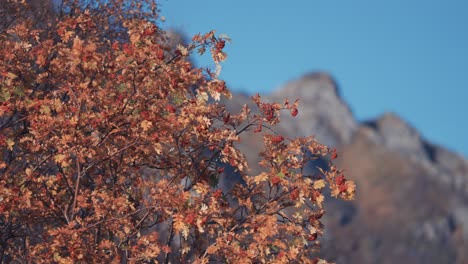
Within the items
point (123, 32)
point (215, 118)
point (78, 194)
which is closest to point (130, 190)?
point (78, 194)

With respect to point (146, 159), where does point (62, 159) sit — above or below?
below

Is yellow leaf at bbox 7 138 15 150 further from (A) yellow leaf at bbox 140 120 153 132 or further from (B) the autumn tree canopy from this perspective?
(A) yellow leaf at bbox 140 120 153 132

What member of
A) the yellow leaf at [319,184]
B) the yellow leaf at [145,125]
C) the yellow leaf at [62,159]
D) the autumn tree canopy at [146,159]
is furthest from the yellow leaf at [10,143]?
the yellow leaf at [319,184]

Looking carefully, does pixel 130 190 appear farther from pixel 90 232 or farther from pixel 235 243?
pixel 235 243

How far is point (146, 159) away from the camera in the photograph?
47.5 feet

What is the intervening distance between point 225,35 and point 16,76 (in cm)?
307

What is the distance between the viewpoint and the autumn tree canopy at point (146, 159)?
1316 cm

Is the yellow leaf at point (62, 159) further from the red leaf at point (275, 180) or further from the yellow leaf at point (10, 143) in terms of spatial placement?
the red leaf at point (275, 180)

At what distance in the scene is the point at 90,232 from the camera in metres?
14.7

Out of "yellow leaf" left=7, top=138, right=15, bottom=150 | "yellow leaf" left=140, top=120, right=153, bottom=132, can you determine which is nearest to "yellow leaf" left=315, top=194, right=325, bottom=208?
"yellow leaf" left=140, top=120, right=153, bottom=132

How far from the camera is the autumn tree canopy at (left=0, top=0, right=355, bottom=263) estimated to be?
13.2 m

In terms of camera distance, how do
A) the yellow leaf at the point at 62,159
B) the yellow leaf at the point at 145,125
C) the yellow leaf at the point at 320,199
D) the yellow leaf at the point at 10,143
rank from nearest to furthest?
1. the yellow leaf at the point at 145,125
2. the yellow leaf at the point at 62,159
3. the yellow leaf at the point at 320,199
4. the yellow leaf at the point at 10,143

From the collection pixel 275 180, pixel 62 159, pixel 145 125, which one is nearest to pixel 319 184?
pixel 275 180

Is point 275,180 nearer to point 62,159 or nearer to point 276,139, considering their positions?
point 276,139
